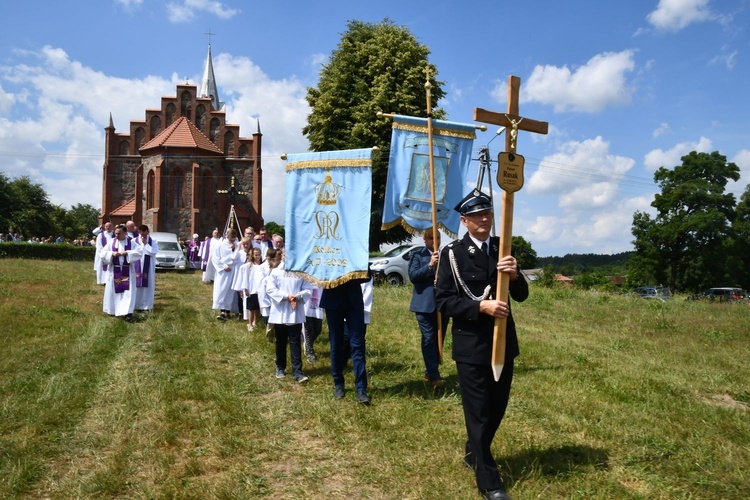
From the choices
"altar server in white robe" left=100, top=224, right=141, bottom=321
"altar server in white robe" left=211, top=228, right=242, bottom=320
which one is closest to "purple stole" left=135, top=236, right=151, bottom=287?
"altar server in white robe" left=100, top=224, right=141, bottom=321

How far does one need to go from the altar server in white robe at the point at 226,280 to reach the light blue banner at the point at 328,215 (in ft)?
20.9

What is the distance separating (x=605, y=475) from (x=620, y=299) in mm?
14711

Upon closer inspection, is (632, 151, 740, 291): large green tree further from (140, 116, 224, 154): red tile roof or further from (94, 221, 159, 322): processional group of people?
(94, 221, 159, 322): processional group of people

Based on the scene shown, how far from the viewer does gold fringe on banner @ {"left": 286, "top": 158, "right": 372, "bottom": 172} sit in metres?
7.00

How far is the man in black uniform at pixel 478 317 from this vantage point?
4215 millimetres

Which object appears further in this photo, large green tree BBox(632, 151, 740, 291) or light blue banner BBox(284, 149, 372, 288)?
large green tree BBox(632, 151, 740, 291)

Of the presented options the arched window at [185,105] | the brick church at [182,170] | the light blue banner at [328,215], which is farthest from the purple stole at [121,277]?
the arched window at [185,105]

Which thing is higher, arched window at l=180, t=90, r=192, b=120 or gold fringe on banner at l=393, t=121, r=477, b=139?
arched window at l=180, t=90, r=192, b=120

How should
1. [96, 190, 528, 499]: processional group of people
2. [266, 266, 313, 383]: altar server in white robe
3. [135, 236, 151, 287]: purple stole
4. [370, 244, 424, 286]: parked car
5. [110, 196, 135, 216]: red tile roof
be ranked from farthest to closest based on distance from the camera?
[110, 196, 135, 216]: red tile roof, [370, 244, 424, 286]: parked car, [135, 236, 151, 287]: purple stole, [266, 266, 313, 383]: altar server in white robe, [96, 190, 528, 499]: processional group of people

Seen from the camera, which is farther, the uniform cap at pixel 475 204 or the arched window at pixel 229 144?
the arched window at pixel 229 144

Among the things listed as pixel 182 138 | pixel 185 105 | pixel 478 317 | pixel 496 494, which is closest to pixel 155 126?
pixel 185 105

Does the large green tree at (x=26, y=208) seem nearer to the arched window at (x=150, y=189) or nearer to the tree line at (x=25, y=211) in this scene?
the tree line at (x=25, y=211)

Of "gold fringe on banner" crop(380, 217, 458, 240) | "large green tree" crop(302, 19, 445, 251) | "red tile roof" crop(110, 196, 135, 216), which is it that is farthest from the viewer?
"red tile roof" crop(110, 196, 135, 216)

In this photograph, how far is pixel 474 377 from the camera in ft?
14.2
